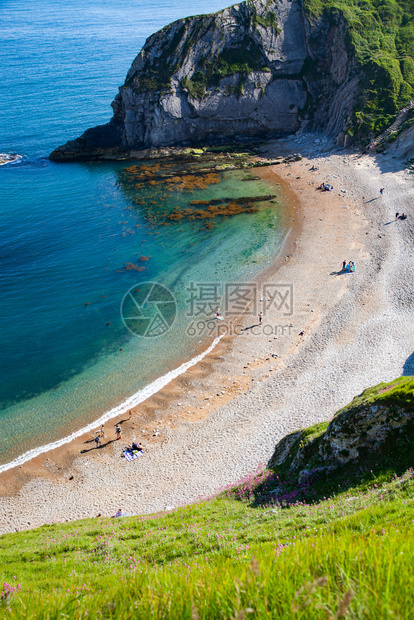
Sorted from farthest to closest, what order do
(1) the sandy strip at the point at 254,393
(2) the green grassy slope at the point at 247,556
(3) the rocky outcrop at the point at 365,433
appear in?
(1) the sandy strip at the point at 254,393 → (3) the rocky outcrop at the point at 365,433 → (2) the green grassy slope at the point at 247,556

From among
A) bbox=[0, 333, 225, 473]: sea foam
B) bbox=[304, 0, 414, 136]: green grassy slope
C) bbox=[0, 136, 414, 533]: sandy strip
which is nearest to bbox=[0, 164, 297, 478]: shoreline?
bbox=[0, 333, 225, 473]: sea foam

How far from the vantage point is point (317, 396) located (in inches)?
1114

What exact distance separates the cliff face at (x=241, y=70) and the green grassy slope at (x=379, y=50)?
13.6 ft

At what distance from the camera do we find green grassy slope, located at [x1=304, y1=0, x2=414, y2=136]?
65562 mm

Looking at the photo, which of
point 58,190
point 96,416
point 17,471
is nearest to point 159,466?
point 96,416

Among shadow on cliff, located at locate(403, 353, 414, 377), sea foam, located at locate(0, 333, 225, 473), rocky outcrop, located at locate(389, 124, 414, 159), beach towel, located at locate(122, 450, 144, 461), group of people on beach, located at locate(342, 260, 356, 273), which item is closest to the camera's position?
beach towel, located at locate(122, 450, 144, 461)

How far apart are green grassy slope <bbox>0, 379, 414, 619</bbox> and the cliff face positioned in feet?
249

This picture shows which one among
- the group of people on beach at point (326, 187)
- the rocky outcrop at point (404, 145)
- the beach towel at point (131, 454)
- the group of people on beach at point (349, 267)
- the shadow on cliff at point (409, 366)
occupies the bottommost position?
the beach towel at point (131, 454)

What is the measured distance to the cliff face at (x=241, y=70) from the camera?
250 ft

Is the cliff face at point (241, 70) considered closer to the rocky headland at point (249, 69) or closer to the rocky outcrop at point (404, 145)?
the rocky headland at point (249, 69)

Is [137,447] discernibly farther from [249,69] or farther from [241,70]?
[249,69]

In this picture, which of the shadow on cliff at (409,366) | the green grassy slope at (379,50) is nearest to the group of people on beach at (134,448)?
the shadow on cliff at (409,366)

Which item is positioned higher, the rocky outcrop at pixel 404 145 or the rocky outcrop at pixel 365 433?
the rocky outcrop at pixel 404 145

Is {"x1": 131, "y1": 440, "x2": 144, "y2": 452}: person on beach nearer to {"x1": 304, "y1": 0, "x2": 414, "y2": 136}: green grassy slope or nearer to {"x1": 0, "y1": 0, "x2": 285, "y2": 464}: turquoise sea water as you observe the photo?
{"x1": 0, "y1": 0, "x2": 285, "y2": 464}: turquoise sea water
